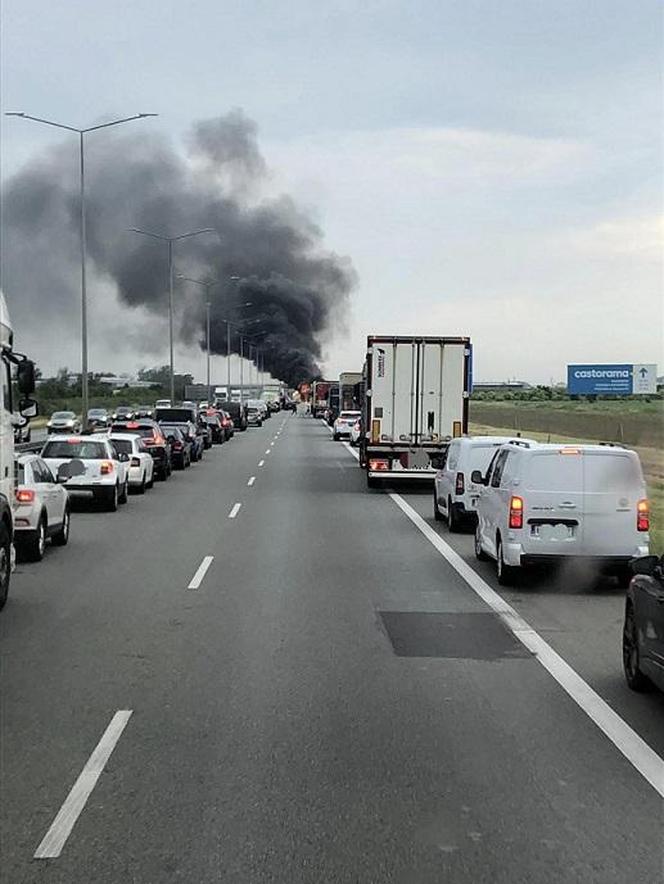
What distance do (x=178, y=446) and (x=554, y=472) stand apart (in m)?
24.5

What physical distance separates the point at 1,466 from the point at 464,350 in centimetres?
1688

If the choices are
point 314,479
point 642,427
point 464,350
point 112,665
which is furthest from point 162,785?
point 642,427

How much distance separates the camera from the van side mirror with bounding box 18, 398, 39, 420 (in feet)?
45.3

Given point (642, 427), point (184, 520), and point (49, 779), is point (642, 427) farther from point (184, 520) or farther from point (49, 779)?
point (49, 779)

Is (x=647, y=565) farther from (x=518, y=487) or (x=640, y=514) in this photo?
(x=518, y=487)

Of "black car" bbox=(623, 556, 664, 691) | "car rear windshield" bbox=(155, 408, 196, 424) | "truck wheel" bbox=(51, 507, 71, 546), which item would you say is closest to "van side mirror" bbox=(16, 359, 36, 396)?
"truck wheel" bbox=(51, 507, 71, 546)

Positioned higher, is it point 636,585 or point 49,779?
point 636,585

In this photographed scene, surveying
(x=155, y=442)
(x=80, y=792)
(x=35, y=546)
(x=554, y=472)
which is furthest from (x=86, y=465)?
(x=80, y=792)

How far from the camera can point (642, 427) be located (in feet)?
133

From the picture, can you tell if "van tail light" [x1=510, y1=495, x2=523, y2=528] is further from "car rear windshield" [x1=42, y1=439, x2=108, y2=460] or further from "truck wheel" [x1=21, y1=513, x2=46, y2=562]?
"car rear windshield" [x1=42, y1=439, x2=108, y2=460]

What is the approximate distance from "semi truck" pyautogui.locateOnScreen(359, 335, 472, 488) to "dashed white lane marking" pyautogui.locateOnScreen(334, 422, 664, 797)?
1245cm

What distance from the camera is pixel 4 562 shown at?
1266 centimetres

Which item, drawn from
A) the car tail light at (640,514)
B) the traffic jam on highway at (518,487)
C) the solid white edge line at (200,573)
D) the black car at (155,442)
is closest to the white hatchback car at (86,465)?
the traffic jam on highway at (518,487)

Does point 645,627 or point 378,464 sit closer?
point 645,627
